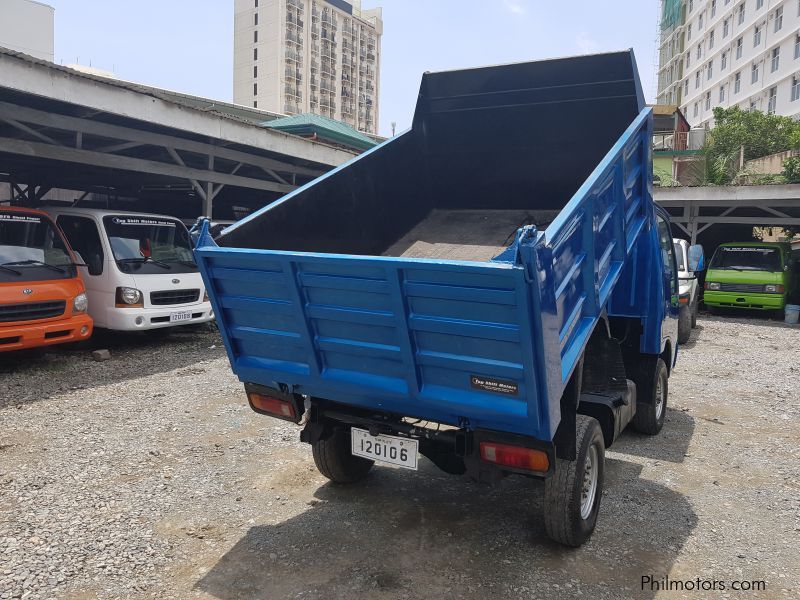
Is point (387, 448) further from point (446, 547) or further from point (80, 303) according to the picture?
point (80, 303)

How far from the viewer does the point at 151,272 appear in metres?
8.55

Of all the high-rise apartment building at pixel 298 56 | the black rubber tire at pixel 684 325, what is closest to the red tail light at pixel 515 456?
the black rubber tire at pixel 684 325

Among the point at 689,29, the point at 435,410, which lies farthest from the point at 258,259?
the point at 689,29

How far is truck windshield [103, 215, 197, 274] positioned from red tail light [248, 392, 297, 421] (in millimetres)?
5471

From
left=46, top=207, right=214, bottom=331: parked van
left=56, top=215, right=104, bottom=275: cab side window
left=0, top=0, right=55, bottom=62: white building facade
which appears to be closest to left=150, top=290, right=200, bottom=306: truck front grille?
left=46, top=207, right=214, bottom=331: parked van

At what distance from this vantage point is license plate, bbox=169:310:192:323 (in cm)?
862

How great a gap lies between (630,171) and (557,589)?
2.61 metres

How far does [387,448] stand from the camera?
10.8ft

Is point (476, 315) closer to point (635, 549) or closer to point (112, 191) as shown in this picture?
point (635, 549)

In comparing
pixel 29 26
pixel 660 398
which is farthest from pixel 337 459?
pixel 29 26

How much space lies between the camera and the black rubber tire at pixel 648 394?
4996 millimetres

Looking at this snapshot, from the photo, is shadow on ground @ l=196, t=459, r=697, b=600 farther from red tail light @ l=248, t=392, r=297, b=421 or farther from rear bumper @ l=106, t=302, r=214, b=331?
rear bumper @ l=106, t=302, r=214, b=331

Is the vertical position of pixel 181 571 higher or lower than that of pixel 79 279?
lower

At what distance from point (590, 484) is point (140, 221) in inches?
305
